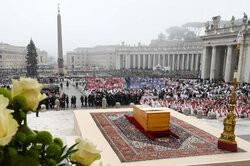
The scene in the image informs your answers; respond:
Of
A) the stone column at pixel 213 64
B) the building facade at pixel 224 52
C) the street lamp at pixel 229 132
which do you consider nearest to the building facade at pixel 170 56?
the building facade at pixel 224 52

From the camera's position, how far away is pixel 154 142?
7488 mm

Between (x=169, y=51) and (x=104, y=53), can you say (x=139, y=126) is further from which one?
(x=104, y=53)

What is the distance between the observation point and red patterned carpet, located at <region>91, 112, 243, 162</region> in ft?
21.4

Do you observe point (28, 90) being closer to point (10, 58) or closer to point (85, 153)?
point (85, 153)

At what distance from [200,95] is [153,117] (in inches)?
616

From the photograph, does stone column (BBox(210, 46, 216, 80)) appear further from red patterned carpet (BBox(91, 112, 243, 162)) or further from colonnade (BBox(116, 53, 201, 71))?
colonnade (BBox(116, 53, 201, 71))

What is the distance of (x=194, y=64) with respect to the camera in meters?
79.8

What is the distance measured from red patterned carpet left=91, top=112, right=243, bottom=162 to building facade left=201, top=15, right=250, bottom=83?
24.9m

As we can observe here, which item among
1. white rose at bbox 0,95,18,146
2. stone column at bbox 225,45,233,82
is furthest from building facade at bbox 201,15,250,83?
white rose at bbox 0,95,18,146

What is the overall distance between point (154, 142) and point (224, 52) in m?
35.5

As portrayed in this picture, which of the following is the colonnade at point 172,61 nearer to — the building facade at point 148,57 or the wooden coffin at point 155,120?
the building facade at point 148,57

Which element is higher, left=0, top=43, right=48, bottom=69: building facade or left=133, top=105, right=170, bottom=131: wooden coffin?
left=0, top=43, right=48, bottom=69: building facade

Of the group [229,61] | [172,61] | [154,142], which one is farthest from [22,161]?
[172,61]

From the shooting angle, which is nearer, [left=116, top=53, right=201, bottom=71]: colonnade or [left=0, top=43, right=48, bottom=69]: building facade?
[left=116, top=53, right=201, bottom=71]: colonnade
